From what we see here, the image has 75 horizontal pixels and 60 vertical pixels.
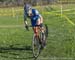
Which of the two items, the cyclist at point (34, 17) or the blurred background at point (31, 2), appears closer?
the cyclist at point (34, 17)

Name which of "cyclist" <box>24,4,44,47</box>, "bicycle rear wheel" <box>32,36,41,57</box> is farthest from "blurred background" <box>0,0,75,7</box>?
"bicycle rear wheel" <box>32,36,41,57</box>

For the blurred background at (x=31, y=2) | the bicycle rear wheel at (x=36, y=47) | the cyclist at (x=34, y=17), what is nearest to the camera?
the cyclist at (x=34, y=17)

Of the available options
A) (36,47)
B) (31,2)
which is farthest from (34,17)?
(31,2)

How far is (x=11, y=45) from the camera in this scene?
1595cm

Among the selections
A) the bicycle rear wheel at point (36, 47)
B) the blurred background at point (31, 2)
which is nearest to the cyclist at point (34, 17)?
the bicycle rear wheel at point (36, 47)

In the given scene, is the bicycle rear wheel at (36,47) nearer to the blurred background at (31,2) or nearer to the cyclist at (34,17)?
the cyclist at (34,17)

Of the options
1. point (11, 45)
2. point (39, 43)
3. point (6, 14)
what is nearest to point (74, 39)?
point (11, 45)

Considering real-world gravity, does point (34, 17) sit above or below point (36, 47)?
above

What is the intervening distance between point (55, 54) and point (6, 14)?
32.3 meters

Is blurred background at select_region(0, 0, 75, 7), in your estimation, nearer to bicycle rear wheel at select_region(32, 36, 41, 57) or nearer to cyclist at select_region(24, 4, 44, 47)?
cyclist at select_region(24, 4, 44, 47)

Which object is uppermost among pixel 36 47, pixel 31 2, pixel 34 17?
pixel 34 17

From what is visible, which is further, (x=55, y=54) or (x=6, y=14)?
(x=6, y=14)

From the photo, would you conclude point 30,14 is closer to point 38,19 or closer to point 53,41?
point 38,19

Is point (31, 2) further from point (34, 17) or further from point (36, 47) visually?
point (36, 47)
